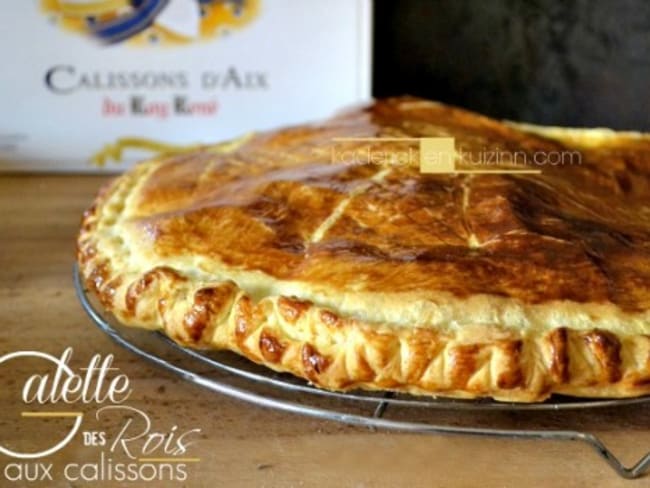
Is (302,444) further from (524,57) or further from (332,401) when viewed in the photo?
(524,57)

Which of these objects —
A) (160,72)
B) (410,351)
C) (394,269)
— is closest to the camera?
(410,351)

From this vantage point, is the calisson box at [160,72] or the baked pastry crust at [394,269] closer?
the baked pastry crust at [394,269]

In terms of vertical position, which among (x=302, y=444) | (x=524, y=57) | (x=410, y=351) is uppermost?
(x=524, y=57)

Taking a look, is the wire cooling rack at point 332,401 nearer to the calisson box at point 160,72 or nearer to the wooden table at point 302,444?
the wooden table at point 302,444

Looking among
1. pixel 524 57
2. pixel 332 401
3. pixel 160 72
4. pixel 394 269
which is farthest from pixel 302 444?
pixel 524 57

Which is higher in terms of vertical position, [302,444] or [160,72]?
[160,72]

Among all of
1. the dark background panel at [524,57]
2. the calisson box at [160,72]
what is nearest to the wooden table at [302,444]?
the calisson box at [160,72]

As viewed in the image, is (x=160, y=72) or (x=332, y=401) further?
(x=160, y=72)
